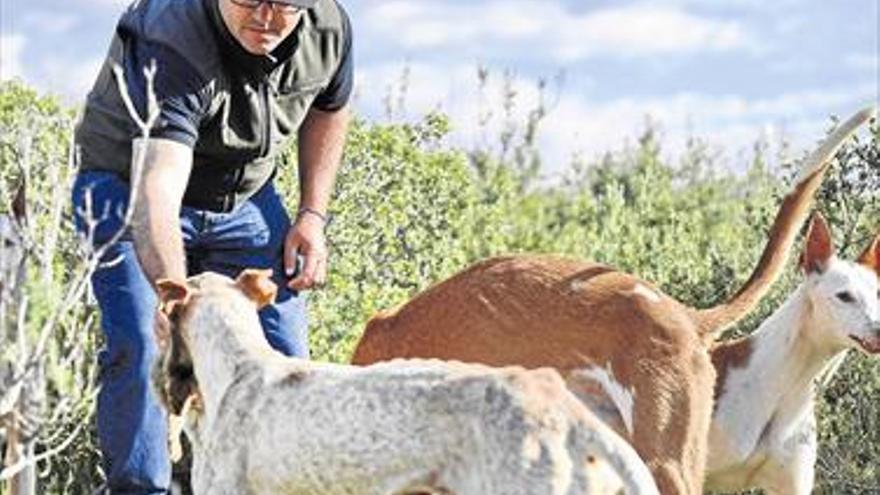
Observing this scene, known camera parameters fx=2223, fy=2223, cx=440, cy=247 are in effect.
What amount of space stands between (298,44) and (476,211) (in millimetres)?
7606

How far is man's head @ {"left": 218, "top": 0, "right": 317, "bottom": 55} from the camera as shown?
6.81 meters

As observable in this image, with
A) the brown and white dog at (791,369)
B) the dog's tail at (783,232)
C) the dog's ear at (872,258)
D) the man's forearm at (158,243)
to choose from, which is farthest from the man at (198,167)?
the dog's ear at (872,258)

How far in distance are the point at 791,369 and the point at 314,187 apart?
8.12 ft

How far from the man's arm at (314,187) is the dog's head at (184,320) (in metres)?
0.98

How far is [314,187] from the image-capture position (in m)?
7.61

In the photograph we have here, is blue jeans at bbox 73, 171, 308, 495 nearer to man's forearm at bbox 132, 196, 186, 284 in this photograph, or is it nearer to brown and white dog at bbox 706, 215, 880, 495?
man's forearm at bbox 132, 196, 186, 284

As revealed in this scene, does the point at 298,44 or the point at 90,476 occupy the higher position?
the point at 298,44

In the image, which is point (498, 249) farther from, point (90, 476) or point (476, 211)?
point (90, 476)

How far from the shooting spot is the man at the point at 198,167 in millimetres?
A: 6816

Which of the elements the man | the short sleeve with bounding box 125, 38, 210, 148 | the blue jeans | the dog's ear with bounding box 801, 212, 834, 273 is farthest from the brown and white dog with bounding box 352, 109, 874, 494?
the dog's ear with bounding box 801, 212, 834, 273

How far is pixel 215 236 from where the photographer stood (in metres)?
7.36

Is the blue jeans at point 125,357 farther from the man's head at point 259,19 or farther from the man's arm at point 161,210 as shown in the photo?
the man's head at point 259,19

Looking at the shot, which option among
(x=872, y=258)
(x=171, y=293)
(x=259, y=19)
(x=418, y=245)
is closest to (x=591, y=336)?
(x=259, y=19)

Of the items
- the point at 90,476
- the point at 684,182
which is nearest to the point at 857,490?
the point at 90,476
